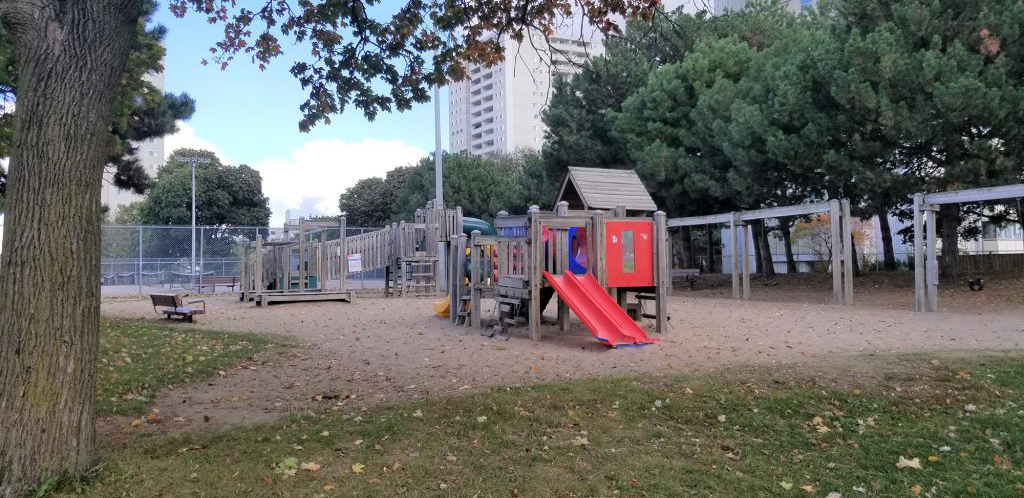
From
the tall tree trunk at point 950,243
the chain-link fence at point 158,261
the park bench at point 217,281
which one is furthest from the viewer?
the park bench at point 217,281

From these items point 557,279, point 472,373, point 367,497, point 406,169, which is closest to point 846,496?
point 367,497

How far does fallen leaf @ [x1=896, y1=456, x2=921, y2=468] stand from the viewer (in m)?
4.59

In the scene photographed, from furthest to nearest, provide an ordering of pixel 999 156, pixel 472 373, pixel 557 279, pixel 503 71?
pixel 503 71, pixel 999 156, pixel 557 279, pixel 472 373

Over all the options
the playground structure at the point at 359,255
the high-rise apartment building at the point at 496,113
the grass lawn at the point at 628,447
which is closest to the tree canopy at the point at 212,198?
the playground structure at the point at 359,255

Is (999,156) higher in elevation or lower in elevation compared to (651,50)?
lower

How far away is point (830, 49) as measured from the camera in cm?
1725

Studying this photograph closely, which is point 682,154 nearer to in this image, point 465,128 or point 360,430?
point 360,430

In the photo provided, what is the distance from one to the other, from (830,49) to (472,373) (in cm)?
1429

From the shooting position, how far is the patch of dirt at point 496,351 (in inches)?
259

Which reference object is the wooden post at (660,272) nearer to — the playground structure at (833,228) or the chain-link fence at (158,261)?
the playground structure at (833,228)

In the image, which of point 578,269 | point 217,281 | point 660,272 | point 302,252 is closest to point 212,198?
point 217,281

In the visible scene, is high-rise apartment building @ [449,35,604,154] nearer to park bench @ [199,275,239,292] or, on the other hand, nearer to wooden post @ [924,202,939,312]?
park bench @ [199,275,239,292]

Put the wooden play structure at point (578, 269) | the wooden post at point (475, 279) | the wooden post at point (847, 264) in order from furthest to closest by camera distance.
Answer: the wooden post at point (847, 264), the wooden post at point (475, 279), the wooden play structure at point (578, 269)

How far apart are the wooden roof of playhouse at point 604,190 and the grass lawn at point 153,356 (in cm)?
990
